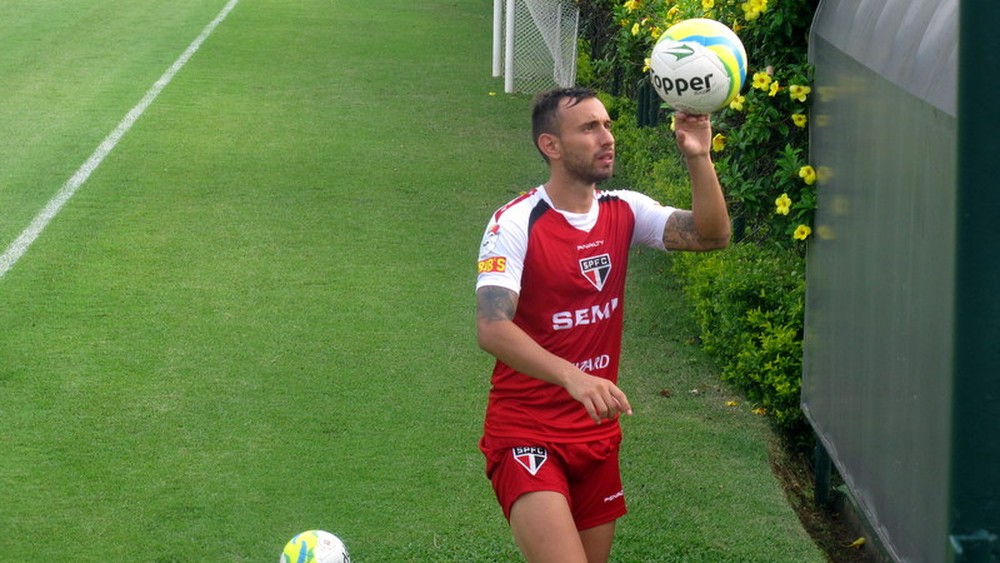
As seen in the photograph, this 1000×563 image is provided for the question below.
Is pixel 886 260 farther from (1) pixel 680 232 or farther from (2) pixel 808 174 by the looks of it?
(2) pixel 808 174

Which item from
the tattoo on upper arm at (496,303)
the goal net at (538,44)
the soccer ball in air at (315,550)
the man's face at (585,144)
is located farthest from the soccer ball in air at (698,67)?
the goal net at (538,44)

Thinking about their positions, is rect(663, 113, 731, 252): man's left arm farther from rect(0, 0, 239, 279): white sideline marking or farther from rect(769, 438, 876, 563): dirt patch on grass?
rect(0, 0, 239, 279): white sideline marking

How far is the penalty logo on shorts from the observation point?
16.4 feet

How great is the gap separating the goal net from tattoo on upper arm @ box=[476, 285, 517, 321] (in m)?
12.6

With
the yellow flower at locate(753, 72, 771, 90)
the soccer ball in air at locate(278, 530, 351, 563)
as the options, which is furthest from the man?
the yellow flower at locate(753, 72, 771, 90)

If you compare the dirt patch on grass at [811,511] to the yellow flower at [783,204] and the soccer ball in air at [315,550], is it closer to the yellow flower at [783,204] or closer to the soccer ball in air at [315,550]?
the yellow flower at [783,204]

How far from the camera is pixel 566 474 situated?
515cm

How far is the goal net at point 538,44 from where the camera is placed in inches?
712

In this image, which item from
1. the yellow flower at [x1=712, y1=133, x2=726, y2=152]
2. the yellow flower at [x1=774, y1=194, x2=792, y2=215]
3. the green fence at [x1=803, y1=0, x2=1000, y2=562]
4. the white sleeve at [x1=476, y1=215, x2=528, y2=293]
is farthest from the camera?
the yellow flower at [x1=712, y1=133, x2=726, y2=152]

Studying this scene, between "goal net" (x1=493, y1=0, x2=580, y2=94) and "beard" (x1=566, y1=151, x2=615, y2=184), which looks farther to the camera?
"goal net" (x1=493, y1=0, x2=580, y2=94)

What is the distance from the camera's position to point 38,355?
956 centimetres

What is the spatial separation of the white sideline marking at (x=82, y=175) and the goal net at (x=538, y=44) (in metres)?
4.72

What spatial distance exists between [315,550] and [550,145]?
1780mm

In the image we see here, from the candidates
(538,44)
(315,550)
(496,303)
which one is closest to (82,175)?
(538,44)
